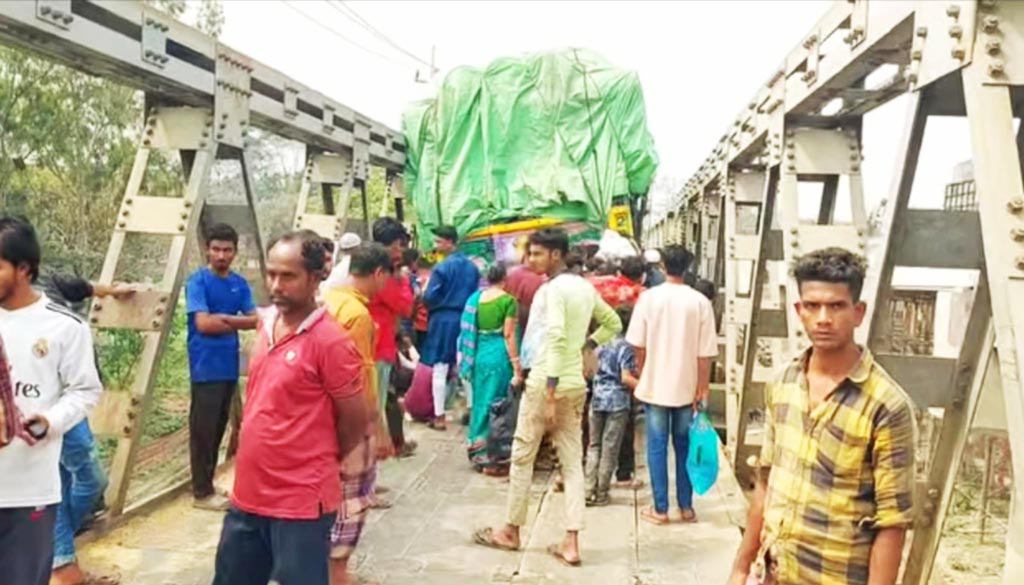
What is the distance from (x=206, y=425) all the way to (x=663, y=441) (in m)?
2.66

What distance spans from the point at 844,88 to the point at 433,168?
20.2 ft

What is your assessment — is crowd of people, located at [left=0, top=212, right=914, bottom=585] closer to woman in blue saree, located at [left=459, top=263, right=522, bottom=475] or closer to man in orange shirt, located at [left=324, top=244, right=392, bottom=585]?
man in orange shirt, located at [left=324, top=244, right=392, bottom=585]

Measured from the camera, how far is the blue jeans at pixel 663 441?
560cm

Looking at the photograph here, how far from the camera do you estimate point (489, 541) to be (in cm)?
504

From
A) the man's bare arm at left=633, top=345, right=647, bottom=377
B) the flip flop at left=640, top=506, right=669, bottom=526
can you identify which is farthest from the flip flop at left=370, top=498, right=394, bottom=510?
A: the man's bare arm at left=633, top=345, right=647, bottom=377

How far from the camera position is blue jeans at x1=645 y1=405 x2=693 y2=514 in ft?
18.4

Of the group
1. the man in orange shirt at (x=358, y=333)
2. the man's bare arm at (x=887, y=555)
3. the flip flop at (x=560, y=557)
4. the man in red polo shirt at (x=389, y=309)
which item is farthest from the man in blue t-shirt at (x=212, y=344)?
the man's bare arm at (x=887, y=555)

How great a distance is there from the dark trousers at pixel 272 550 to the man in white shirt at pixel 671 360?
2888 mm

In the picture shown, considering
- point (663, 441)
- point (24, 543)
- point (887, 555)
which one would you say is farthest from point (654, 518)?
point (24, 543)

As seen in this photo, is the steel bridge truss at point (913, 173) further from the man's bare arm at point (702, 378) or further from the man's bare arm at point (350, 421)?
the man's bare arm at point (350, 421)

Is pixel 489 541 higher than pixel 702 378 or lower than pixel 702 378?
lower

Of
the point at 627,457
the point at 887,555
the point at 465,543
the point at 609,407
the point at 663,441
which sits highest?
the point at 887,555

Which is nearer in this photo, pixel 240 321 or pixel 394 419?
pixel 240 321

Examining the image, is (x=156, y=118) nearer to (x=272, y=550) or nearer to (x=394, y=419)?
(x=394, y=419)
